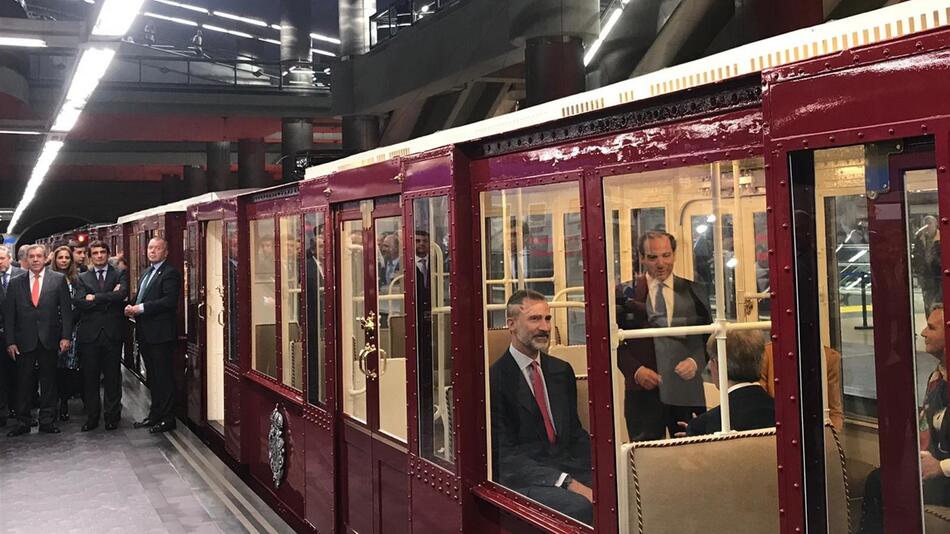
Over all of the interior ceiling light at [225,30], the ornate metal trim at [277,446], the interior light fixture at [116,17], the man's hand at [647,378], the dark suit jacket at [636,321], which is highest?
the interior ceiling light at [225,30]

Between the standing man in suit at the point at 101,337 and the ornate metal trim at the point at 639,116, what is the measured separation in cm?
663

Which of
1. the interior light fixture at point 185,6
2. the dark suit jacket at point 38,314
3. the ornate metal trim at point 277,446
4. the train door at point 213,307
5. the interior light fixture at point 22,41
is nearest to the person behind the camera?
the ornate metal trim at point 277,446

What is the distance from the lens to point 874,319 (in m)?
1.88

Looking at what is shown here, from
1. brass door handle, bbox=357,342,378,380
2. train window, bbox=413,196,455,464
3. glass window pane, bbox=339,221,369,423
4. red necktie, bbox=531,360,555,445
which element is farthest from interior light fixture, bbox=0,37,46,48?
red necktie, bbox=531,360,555,445

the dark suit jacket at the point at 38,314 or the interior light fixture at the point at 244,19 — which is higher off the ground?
the interior light fixture at the point at 244,19

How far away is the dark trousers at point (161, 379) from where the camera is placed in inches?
335

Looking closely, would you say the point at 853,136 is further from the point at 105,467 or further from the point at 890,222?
the point at 105,467

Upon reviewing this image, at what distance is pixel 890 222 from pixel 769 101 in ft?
1.25

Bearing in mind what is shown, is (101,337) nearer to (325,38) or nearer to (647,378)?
(647,378)

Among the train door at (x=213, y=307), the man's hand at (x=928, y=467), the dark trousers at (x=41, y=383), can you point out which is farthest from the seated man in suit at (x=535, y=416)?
the dark trousers at (x=41, y=383)

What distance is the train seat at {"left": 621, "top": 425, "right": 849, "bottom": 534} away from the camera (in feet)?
8.54

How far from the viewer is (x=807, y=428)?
1.94 metres

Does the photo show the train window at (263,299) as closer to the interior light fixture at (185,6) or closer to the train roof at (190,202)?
the train roof at (190,202)

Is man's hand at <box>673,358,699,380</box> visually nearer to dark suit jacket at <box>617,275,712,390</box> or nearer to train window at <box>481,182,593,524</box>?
dark suit jacket at <box>617,275,712,390</box>
